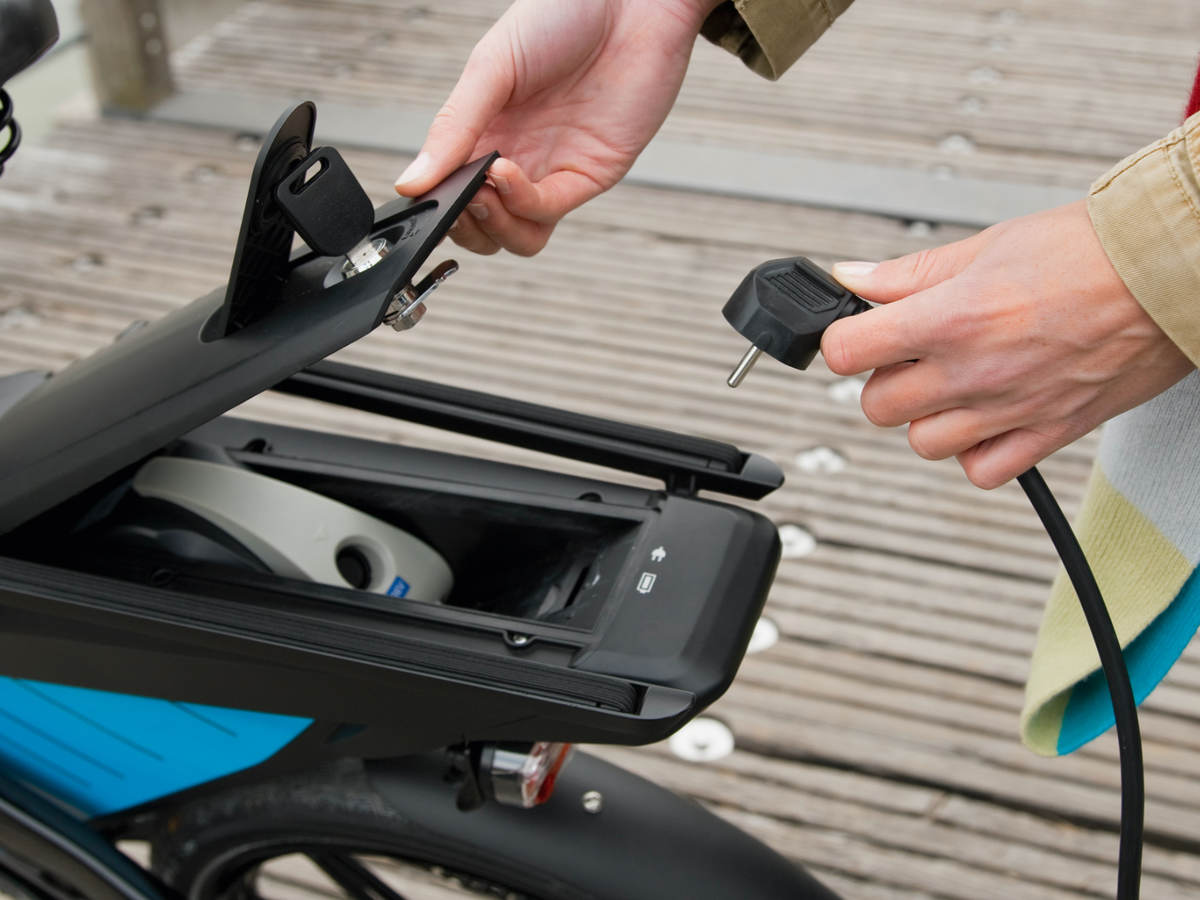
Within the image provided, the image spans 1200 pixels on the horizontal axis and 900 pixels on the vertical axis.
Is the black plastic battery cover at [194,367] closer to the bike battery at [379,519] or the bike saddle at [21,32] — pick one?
the bike battery at [379,519]

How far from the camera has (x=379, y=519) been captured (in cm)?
92

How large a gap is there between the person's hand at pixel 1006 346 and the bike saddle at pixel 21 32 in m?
0.49

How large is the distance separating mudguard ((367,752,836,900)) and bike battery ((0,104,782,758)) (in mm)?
87

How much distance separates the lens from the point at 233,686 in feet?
2.56

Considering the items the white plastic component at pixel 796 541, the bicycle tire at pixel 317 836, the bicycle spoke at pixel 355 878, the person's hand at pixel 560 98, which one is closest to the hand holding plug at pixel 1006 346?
the person's hand at pixel 560 98

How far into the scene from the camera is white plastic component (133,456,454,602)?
849 millimetres

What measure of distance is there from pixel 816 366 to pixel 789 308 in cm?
140

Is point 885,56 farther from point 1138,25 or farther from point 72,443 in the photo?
point 72,443

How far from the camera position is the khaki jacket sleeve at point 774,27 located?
962 millimetres

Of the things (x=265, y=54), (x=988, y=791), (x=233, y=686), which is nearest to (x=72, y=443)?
(x=233, y=686)

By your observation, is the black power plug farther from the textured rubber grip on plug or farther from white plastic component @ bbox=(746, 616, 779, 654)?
white plastic component @ bbox=(746, 616, 779, 654)

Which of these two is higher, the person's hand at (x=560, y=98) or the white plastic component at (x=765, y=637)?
the person's hand at (x=560, y=98)

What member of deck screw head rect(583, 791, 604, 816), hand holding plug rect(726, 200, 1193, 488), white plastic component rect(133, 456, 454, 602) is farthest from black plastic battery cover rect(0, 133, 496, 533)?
deck screw head rect(583, 791, 604, 816)

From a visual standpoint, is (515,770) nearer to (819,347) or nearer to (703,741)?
(819,347)
